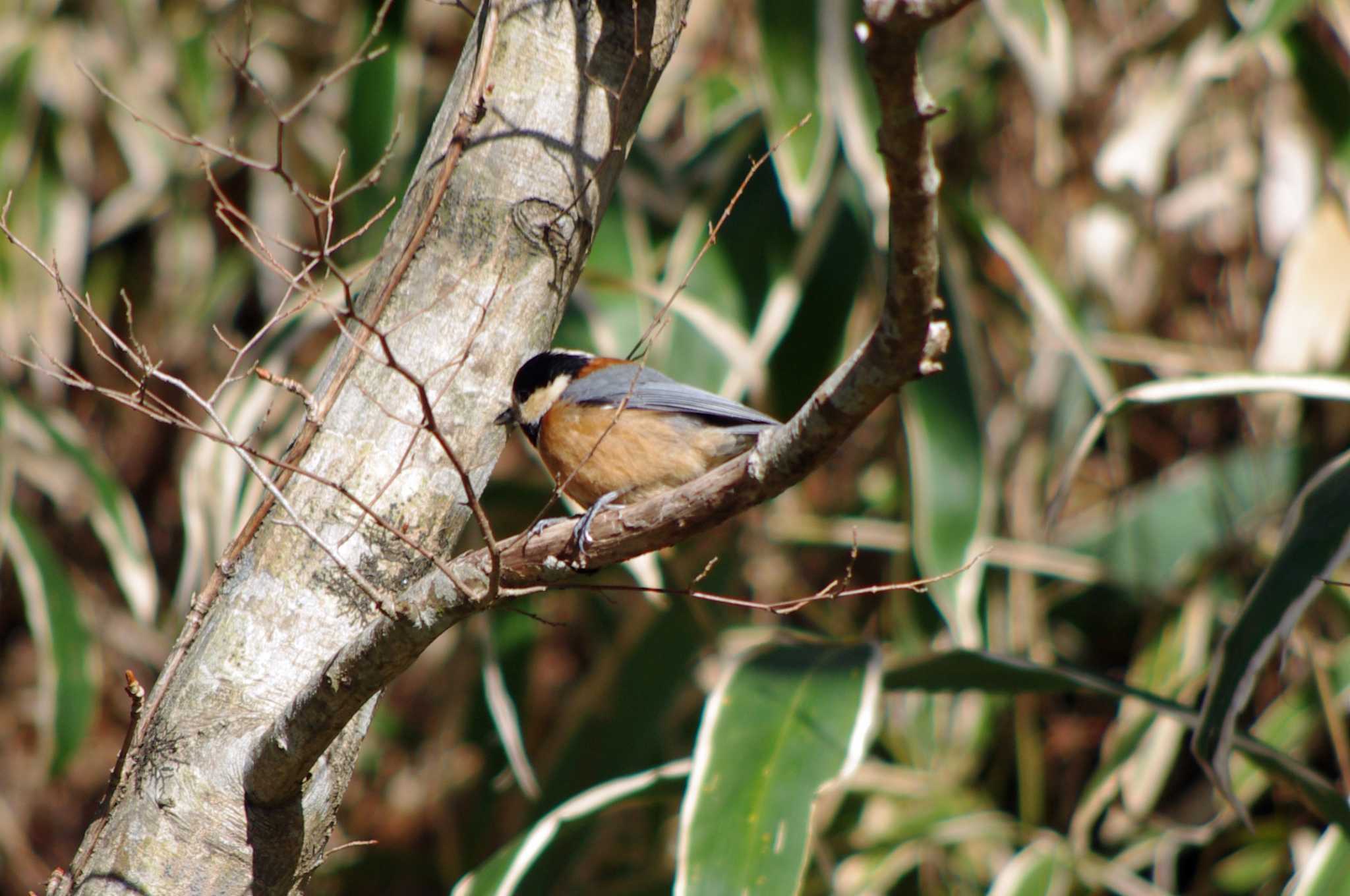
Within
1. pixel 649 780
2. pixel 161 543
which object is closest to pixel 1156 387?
pixel 649 780

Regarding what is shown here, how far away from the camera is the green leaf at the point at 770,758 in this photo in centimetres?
187

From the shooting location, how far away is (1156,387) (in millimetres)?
2293

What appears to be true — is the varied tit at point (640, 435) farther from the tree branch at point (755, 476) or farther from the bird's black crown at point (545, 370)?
the tree branch at point (755, 476)

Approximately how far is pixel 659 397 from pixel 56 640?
6.95 feet

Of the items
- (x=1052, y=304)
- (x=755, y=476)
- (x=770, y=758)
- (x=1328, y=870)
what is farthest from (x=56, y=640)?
(x=1328, y=870)

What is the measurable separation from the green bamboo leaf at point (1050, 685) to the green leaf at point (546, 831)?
0.52 meters

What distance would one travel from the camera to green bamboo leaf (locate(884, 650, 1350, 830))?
2047 mm

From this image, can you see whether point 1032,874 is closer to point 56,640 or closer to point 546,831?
point 546,831

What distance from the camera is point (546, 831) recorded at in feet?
7.36

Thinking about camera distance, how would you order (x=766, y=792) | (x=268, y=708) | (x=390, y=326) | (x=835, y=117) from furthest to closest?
(x=835, y=117) < (x=766, y=792) < (x=390, y=326) < (x=268, y=708)

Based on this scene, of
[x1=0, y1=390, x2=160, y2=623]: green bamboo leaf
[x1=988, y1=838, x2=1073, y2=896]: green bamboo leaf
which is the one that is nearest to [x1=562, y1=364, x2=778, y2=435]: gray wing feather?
[x1=988, y1=838, x2=1073, y2=896]: green bamboo leaf

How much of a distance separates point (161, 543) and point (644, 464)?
309 centimetres

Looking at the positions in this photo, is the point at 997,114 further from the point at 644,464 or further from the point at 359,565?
the point at 359,565

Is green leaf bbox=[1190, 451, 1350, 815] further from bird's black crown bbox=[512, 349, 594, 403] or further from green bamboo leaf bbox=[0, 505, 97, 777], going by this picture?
green bamboo leaf bbox=[0, 505, 97, 777]
